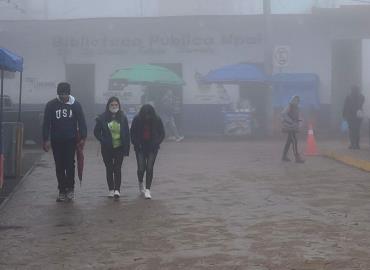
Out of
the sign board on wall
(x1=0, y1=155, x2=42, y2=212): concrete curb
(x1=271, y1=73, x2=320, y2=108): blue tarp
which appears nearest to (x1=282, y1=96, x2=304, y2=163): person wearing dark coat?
(x1=0, y1=155, x2=42, y2=212): concrete curb

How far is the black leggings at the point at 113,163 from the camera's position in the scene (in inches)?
392

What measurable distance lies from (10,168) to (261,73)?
543 inches

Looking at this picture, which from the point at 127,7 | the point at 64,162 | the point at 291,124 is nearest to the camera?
the point at 64,162

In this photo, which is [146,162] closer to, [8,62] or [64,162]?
[64,162]

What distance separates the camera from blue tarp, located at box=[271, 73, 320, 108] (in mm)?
25344

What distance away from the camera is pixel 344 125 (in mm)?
24672

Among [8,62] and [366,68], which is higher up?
[366,68]

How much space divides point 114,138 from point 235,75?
14.2 meters

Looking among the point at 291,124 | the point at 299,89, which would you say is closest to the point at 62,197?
the point at 291,124

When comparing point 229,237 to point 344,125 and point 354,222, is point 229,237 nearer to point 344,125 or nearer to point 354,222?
point 354,222

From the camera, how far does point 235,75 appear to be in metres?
23.7

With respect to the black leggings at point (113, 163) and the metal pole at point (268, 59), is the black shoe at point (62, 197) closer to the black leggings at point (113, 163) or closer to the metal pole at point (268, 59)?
the black leggings at point (113, 163)

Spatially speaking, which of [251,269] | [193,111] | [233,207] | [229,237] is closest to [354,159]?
[233,207]

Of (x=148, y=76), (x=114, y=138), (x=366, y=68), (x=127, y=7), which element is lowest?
(x=114, y=138)
